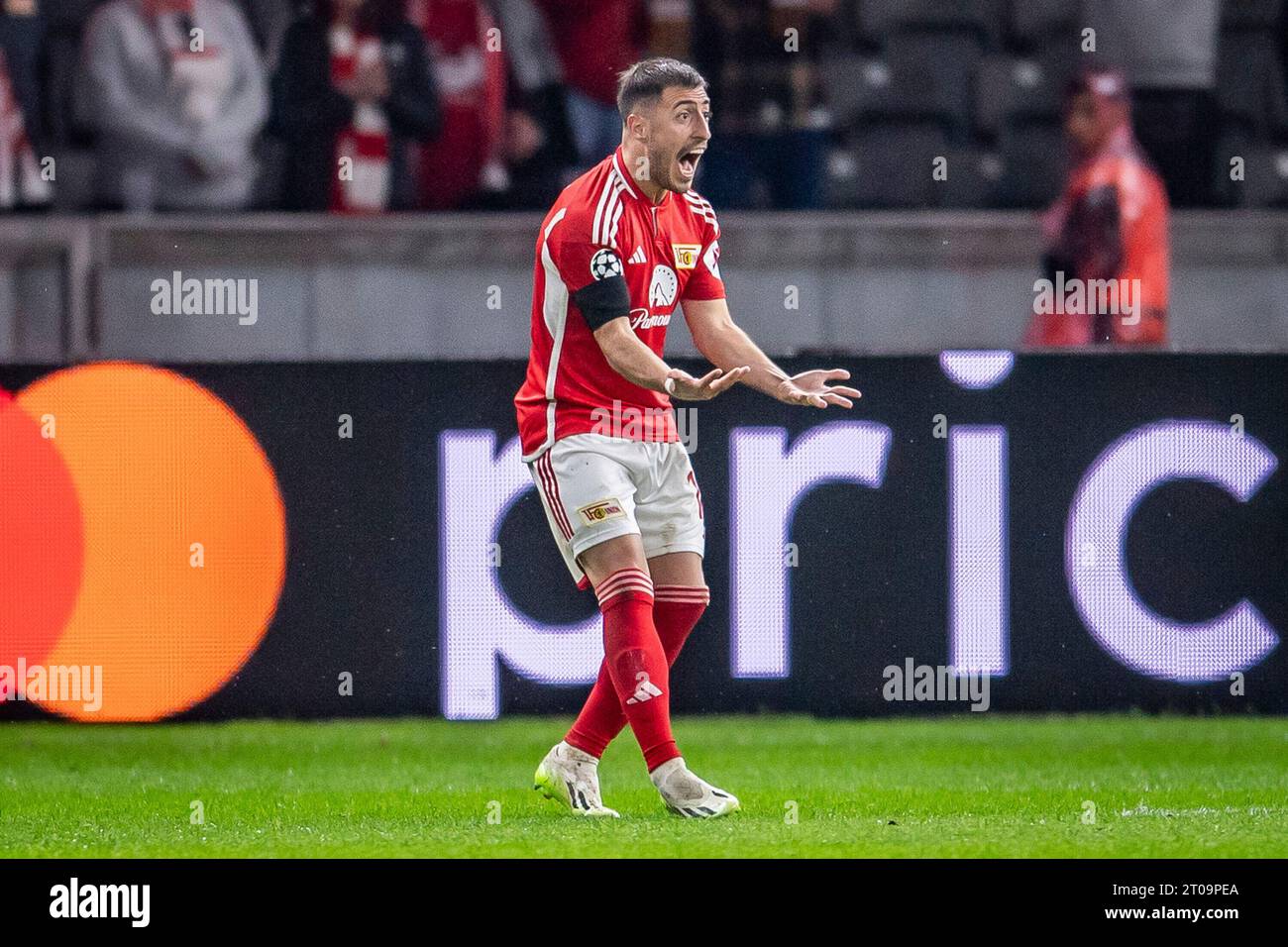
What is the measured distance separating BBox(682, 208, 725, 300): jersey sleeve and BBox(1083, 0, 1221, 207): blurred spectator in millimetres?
5389

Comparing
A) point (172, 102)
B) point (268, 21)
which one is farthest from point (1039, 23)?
point (172, 102)

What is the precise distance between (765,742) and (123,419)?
98.2 inches

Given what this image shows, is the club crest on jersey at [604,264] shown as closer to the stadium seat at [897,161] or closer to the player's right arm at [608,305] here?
the player's right arm at [608,305]

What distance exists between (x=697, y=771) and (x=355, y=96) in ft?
14.3

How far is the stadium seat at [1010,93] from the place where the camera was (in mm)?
11016

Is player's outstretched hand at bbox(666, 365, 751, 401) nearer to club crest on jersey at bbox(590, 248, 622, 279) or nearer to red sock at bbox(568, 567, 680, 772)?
club crest on jersey at bbox(590, 248, 622, 279)

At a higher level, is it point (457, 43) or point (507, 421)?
point (457, 43)

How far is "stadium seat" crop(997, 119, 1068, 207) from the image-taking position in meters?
10.9

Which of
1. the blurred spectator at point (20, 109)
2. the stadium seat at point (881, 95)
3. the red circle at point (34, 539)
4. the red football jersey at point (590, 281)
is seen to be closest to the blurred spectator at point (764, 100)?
the stadium seat at point (881, 95)

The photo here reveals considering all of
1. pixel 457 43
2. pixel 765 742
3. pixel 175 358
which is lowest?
pixel 765 742

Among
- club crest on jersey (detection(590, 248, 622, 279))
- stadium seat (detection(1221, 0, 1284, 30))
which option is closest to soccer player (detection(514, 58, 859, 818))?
club crest on jersey (detection(590, 248, 622, 279))
